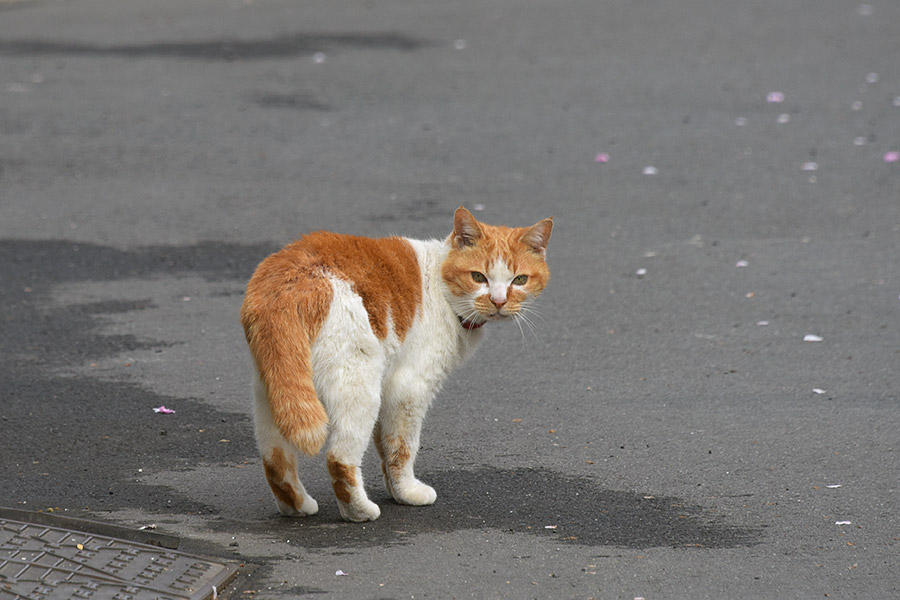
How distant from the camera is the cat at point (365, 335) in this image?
402 centimetres

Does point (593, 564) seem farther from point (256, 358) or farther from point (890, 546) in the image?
point (256, 358)

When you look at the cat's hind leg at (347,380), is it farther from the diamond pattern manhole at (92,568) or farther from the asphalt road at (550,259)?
the diamond pattern manhole at (92,568)

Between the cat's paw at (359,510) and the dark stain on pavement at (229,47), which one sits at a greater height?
the dark stain on pavement at (229,47)

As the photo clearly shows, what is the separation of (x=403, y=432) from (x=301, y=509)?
51 centimetres

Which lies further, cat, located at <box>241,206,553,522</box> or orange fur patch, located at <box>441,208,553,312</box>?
orange fur patch, located at <box>441,208,553,312</box>

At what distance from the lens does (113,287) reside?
7.12 meters

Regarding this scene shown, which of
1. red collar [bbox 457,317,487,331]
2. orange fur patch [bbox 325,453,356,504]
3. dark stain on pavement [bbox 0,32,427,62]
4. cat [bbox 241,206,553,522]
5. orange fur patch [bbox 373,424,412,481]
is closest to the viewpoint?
cat [bbox 241,206,553,522]

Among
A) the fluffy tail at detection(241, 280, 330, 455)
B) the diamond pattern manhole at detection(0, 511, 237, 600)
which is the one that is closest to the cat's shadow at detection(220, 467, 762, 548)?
the diamond pattern manhole at detection(0, 511, 237, 600)

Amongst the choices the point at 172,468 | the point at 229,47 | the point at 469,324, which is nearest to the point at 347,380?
the point at 469,324

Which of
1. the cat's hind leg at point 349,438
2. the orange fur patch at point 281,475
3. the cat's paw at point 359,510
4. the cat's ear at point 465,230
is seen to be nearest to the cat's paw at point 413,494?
the cat's paw at point 359,510

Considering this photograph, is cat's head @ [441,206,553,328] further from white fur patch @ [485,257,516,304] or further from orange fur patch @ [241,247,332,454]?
orange fur patch @ [241,247,332,454]

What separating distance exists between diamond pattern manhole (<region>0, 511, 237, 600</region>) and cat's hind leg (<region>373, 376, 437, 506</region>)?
880 millimetres

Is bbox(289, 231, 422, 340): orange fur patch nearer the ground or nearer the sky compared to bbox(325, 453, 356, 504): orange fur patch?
nearer the sky

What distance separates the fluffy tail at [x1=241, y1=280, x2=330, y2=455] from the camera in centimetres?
386
